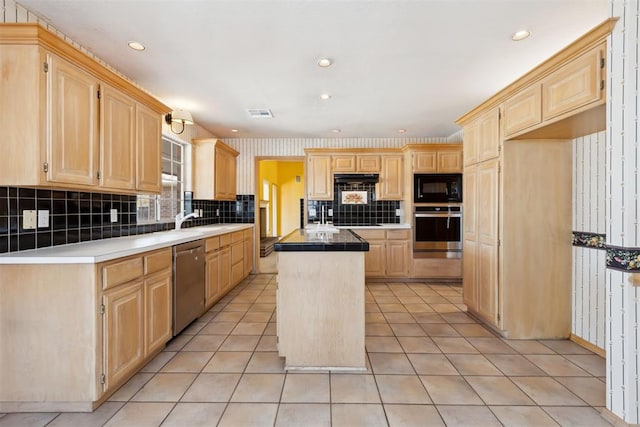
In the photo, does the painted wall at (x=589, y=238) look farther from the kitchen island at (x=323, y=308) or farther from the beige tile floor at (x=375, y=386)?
the kitchen island at (x=323, y=308)

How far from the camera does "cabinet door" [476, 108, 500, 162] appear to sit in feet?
9.59

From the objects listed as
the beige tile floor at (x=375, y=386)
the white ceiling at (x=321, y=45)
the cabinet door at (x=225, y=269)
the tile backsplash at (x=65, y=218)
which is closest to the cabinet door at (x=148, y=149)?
the tile backsplash at (x=65, y=218)

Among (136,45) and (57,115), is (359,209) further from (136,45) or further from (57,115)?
(57,115)

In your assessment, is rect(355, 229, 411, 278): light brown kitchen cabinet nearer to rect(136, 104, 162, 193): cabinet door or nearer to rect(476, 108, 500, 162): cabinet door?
rect(476, 108, 500, 162): cabinet door

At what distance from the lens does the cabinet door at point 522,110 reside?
2.40m

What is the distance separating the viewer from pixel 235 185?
5.48 m

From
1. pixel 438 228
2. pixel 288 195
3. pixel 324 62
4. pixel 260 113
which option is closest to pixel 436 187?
pixel 438 228

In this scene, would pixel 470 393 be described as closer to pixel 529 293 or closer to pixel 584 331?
pixel 529 293

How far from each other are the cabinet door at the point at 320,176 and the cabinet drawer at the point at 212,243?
2057 mm

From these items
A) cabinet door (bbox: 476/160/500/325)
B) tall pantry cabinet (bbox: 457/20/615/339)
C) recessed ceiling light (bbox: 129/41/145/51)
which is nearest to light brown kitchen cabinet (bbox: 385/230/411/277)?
cabinet door (bbox: 476/160/500/325)

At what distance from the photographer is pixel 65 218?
2.33 m

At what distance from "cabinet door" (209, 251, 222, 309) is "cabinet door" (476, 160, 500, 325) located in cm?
292

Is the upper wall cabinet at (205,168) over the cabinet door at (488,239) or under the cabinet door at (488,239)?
over

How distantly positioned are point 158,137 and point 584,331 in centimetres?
423
